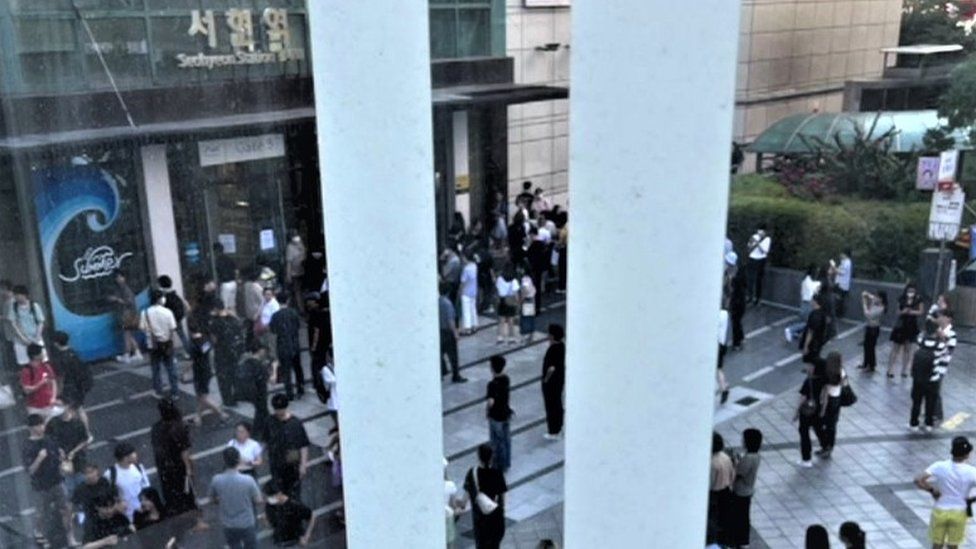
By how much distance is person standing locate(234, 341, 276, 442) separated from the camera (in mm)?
7867

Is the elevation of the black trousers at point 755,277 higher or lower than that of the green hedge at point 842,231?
lower

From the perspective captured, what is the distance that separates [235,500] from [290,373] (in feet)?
9.79

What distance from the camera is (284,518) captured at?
6.13 m

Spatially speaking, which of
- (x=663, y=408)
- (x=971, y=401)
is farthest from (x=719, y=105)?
(x=971, y=401)

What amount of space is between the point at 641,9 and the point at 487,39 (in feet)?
44.7

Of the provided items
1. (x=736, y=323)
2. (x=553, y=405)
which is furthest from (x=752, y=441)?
(x=736, y=323)

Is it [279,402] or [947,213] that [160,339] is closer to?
[279,402]

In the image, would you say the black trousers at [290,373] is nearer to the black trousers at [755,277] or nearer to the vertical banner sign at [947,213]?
the black trousers at [755,277]

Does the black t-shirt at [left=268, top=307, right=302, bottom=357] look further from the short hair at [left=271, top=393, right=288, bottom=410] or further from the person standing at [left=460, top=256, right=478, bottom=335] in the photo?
the person standing at [left=460, top=256, right=478, bottom=335]

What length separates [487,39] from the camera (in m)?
14.6

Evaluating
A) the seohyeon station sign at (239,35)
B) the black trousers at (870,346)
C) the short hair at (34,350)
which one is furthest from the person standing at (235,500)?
the black trousers at (870,346)

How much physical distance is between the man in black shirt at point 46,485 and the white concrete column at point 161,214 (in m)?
3.80

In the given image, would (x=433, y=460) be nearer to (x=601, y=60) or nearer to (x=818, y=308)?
(x=601, y=60)

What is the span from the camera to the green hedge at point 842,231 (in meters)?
12.4
